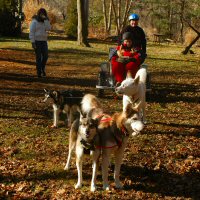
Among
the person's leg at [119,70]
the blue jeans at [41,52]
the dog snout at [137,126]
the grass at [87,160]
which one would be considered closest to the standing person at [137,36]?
the person's leg at [119,70]

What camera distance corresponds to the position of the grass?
5.58 metres

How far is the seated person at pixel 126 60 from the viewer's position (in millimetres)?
8852

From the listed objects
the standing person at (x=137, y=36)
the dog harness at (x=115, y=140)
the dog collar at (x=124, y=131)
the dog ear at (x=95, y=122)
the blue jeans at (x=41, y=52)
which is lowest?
the dog harness at (x=115, y=140)

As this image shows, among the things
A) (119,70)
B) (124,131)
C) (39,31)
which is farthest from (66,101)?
(39,31)

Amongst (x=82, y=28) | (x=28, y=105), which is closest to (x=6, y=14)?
(x=82, y=28)

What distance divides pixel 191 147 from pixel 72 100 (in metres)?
2.62

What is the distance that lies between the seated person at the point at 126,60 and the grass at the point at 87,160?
106cm

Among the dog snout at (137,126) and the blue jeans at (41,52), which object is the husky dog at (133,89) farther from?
the blue jeans at (41,52)

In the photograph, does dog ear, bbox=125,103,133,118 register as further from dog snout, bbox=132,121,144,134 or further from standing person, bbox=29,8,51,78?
standing person, bbox=29,8,51,78

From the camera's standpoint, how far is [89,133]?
4.96 meters

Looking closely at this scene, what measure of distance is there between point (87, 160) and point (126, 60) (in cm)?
322

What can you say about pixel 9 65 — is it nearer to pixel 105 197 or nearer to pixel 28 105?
pixel 28 105

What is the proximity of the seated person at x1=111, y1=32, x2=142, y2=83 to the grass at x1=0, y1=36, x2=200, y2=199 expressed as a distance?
3.48 feet

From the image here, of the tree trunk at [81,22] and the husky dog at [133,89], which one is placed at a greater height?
the tree trunk at [81,22]
